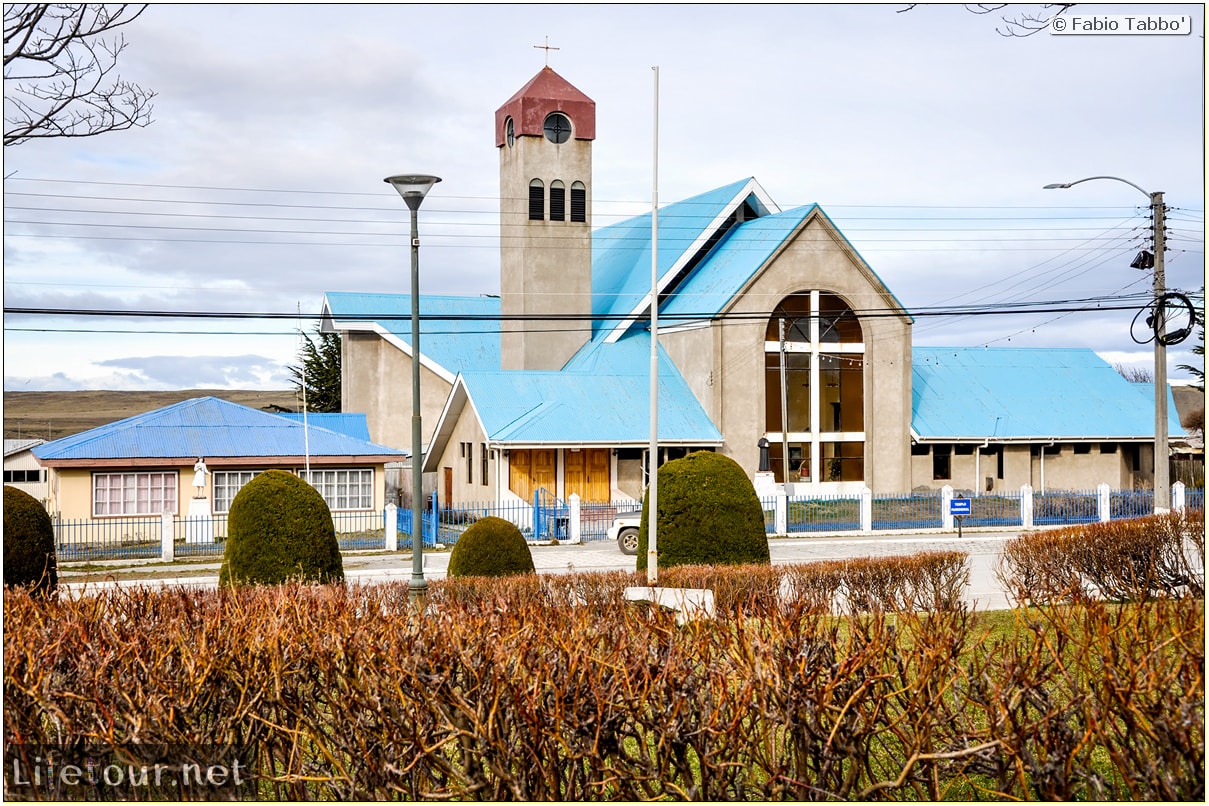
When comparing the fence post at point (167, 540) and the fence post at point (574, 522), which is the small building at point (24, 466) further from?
the fence post at point (574, 522)

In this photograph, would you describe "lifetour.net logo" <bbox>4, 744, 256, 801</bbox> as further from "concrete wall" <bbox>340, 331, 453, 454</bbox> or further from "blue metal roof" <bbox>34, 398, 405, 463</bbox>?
"concrete wall" <bbox>340, 331, 453, 454</bbox>

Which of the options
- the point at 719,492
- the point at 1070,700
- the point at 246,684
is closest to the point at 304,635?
the point at 246,684

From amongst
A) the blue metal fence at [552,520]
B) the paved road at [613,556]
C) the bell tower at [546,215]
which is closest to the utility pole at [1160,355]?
the paved road at [613,556]

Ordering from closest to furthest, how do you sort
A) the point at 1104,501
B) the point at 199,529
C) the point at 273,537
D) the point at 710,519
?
1. the point at 273,537
2. the point at 710,519
3. the point at 199,529
4. the point at 1104,501

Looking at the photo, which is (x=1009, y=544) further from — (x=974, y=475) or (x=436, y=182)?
(x=974, y=475)

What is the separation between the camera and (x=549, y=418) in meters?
37.8

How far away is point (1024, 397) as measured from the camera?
1811 inches

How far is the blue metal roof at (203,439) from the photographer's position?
3403 cm

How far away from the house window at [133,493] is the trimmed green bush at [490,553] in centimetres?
2016

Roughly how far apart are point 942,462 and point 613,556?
62.8 ft

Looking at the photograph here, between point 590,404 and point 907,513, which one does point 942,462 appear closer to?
point 907,513

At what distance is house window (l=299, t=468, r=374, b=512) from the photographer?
36.7 metres

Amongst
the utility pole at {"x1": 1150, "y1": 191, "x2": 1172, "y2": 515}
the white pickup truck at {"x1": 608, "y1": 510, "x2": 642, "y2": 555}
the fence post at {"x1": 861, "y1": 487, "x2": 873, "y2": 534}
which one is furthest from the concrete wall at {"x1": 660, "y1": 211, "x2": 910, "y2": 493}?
the utility pole at {"x1": 1150, "y1": 191, "x2": 1172, "y2": 515}

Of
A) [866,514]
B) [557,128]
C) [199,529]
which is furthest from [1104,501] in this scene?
[199,529]
